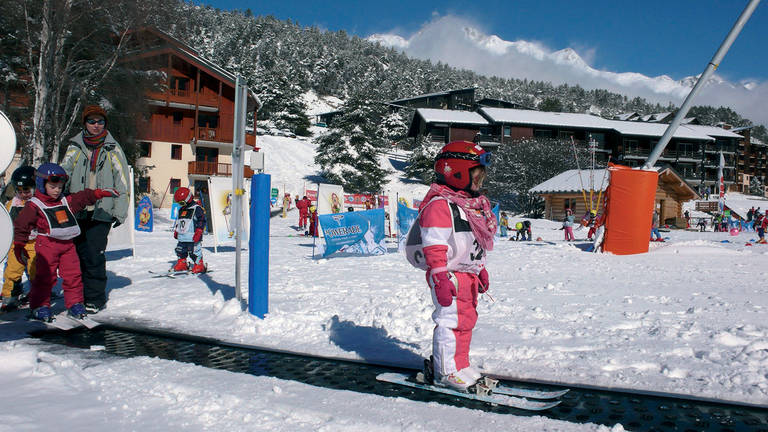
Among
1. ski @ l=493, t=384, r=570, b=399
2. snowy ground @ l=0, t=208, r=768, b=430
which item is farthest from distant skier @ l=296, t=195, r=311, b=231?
ski @ l=493, t=384, r=570, b=399

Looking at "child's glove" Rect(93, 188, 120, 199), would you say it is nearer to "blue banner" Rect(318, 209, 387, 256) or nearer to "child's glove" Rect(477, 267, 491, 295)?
"child's glove" Rect(477, 267, 491, 295)

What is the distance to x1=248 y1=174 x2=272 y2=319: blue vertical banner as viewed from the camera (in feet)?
17.0

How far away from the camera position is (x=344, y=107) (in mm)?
42812

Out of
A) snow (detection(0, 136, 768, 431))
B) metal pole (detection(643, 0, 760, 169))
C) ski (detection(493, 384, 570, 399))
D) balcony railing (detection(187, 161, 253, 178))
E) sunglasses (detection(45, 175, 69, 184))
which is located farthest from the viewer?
balcony railing (detection(187, 161, 253, 178))

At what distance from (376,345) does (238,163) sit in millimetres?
2923

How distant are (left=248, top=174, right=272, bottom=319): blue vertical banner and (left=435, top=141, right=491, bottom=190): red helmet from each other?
227cm

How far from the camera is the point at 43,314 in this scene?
4.93 metres

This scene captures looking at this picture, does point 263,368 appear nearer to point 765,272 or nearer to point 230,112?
point 765,272

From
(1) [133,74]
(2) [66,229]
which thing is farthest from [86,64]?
(2) [66,229]

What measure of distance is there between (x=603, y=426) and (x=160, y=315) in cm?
475

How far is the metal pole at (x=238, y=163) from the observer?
5.59 metres

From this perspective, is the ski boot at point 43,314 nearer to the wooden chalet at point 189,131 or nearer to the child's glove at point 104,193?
the child's glove at point 104,193

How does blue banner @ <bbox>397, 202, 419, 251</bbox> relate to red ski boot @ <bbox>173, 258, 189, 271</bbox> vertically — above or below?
above

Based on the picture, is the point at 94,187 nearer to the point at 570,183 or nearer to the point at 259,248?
the point at 259,248
